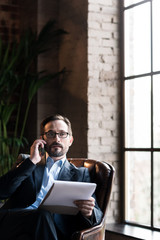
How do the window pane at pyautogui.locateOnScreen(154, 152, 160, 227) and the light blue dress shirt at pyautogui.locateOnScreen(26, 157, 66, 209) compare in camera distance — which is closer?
the light blue dress shirt at pyautogui.locateOnScreen(26, 157, 66, 209)

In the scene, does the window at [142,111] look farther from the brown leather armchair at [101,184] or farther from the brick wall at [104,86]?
the brown leather armchair at [101,184]

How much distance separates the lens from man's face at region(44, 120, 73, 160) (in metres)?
3.29

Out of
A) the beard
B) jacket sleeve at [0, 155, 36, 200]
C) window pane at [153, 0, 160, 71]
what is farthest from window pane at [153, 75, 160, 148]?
jacket sleeve at [0, 155, 36, 200]

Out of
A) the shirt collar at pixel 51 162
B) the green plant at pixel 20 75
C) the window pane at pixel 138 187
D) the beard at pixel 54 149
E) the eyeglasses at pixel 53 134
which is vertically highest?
the green plant at pixel 20 75

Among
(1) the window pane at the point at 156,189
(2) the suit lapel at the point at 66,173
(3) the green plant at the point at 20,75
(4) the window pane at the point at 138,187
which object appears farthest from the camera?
(3) the green plant at the point at 20,75

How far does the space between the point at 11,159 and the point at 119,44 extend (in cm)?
158

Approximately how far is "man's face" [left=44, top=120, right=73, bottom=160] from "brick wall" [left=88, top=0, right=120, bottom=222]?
131cm

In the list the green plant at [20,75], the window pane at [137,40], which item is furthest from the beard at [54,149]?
the window pane at [137,40]

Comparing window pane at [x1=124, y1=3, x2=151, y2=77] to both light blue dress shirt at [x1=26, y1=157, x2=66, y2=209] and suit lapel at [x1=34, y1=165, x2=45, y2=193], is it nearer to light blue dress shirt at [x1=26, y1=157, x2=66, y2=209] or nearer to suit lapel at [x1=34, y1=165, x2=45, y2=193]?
light blue dress shirt at [x1=26, y1=157, x2=66, y2=209]

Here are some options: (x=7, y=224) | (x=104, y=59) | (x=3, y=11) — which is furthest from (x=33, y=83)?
(x=7, y=224)

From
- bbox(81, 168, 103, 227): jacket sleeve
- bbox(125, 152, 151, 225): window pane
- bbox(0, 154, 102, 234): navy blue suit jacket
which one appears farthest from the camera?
bbox(125, 152, 151, 225): window pane

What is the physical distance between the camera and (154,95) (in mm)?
4398

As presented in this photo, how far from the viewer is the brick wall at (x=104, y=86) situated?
184 inches

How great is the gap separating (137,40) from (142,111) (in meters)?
0.69
